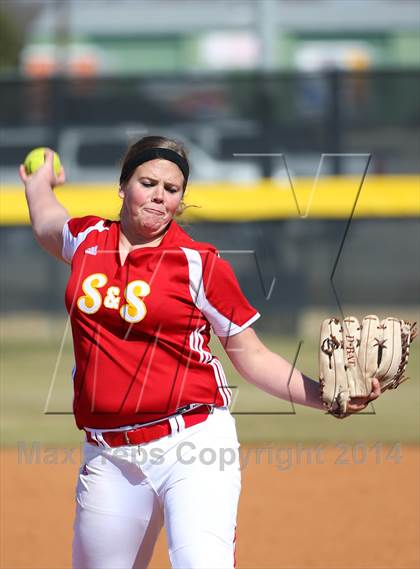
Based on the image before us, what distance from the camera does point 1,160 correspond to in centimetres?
1052

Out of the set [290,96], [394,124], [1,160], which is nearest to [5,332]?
[1,160]

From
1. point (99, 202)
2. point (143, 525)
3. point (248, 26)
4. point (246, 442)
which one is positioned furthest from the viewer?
point (248, 26)

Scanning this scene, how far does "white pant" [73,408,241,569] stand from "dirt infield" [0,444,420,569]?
1655 mm

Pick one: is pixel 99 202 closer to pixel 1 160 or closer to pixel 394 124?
pixel 1 160

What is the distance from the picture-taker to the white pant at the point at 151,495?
2916 millimetres

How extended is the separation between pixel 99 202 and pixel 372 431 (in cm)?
317

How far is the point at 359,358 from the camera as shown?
10.3 ft

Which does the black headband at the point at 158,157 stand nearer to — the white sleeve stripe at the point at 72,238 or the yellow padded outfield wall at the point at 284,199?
the white sleeve stripe at the point at 72,238

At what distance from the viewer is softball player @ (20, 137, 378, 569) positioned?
9.79 feet

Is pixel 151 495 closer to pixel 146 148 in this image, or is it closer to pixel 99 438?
pixel 99 438

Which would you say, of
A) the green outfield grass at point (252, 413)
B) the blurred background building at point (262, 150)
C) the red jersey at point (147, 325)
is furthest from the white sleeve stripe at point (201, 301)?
the blurred background building at point (262, 150)

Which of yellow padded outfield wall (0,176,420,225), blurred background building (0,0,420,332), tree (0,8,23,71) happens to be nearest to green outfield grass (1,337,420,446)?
blurred background building (0,0,420,332)

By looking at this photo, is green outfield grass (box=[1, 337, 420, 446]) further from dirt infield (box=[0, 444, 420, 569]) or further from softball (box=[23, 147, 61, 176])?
softball (box=[23, 147, 61, 176])

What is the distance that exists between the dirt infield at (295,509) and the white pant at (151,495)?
1655mm
